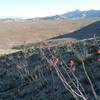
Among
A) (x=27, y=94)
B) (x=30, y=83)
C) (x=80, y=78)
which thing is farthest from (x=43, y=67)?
(x=80, y=78)

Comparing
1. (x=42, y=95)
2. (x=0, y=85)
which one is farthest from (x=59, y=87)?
(x=0, y=85)

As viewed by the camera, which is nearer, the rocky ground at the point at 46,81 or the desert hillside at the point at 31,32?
the rocky ground at the point at 46,81

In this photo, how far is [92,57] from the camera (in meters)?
11.2

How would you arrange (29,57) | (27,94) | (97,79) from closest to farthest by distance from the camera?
1. (97,79)
2. (27,94)
3. (29,57)

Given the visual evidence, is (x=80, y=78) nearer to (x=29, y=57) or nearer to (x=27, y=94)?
(x=27, y=94)

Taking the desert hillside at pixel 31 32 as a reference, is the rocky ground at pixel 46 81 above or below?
above

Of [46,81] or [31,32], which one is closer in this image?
[46,81]

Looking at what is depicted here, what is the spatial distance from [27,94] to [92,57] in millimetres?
2037

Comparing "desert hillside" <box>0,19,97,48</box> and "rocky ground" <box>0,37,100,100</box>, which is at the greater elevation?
"rocky ground" <box>0,37,100,100</box>

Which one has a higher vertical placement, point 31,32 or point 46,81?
point 46,81

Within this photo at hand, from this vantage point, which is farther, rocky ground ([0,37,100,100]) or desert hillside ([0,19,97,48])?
desert hillside ([0,19,97,48])

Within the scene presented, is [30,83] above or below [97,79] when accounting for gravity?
below

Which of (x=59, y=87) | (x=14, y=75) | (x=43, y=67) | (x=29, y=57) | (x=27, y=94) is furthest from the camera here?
(x=29, y=57)

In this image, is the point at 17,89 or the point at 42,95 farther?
the point at 17,89
